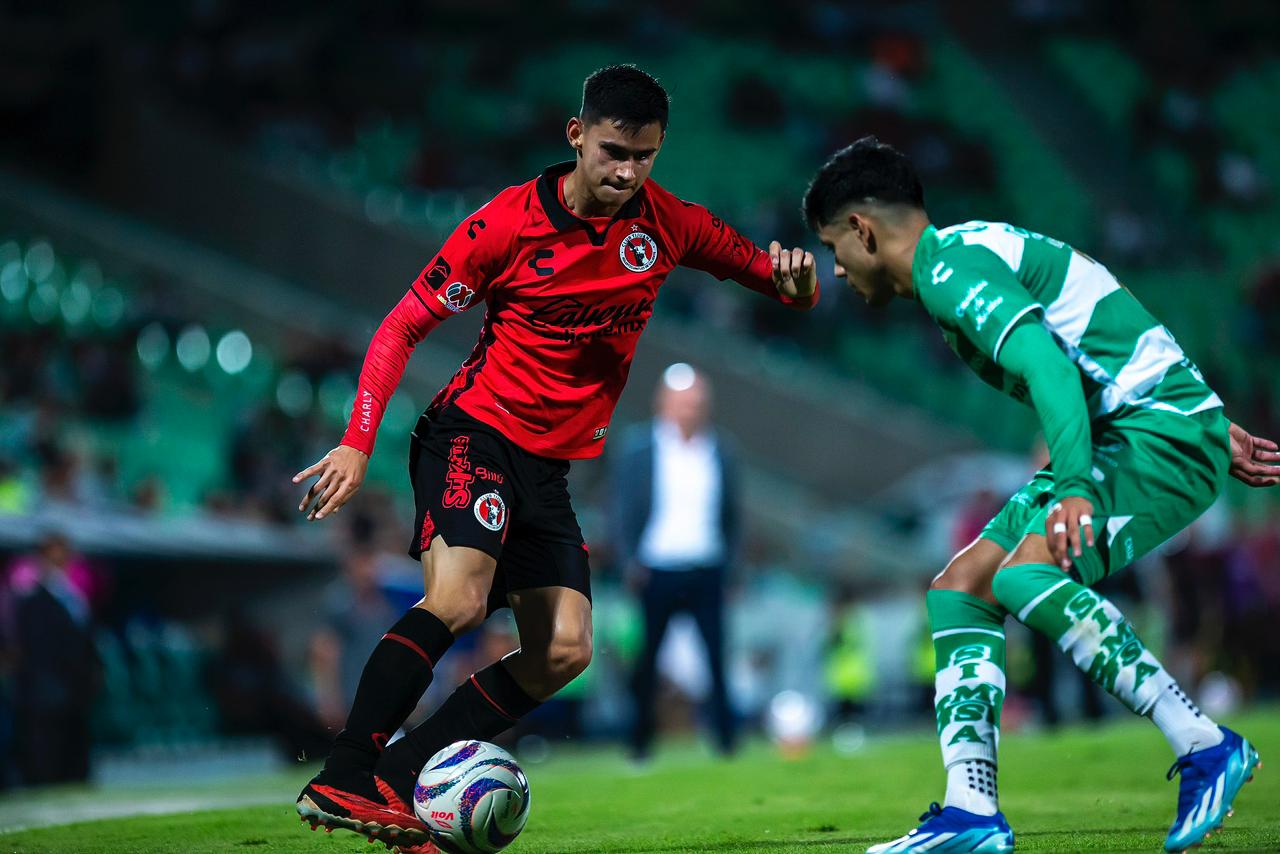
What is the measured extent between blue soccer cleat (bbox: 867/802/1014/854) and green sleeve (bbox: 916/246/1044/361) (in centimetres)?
128

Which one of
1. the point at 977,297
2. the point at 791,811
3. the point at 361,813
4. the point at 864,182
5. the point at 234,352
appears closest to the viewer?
the point at 977,297

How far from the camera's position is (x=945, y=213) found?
2361 centimetres

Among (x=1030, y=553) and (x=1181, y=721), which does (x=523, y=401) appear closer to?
(x=1030, y=553)

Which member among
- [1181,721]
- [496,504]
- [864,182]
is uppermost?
[864,182]

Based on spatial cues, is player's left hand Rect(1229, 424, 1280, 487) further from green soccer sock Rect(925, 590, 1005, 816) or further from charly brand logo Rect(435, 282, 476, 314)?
charly brand logo Rect(435, 282, 476, 314)

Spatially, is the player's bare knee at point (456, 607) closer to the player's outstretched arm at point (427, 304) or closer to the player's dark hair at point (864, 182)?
the player's outstretched arm at point (427, 304)

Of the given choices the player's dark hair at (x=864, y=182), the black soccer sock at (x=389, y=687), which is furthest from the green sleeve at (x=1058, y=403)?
the black soccer sock at (x=389, y=687)

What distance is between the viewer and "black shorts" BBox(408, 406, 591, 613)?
5254 millimetres

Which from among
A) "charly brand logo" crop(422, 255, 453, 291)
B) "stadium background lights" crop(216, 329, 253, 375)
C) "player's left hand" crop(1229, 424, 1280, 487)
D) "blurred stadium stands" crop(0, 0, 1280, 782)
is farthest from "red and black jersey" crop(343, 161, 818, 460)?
"stadium background lights" crop(216, 329, 253, 375)

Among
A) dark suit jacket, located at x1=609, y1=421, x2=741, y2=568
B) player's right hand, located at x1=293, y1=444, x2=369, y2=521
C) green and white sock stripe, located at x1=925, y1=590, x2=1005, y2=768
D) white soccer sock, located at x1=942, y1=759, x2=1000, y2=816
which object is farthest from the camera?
dark suit jacket, located at x1=609, y1=421, x2=741, y2=568

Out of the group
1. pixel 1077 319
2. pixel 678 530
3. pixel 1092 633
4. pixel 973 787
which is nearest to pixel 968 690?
pixel 973 787

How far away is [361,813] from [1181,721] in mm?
2353

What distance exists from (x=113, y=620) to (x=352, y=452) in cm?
981

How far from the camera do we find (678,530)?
35.0 feet
